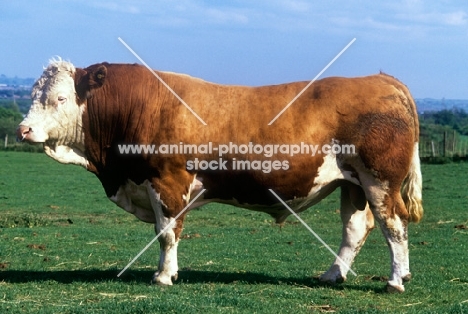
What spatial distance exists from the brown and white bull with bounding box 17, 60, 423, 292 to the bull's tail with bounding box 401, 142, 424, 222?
1 cm

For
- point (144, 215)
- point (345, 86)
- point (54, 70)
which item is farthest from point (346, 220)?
point (54, 70)

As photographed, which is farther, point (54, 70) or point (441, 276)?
point (441, 276)

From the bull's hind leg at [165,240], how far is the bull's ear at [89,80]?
4.82ft

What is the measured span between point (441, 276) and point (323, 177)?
2387 mm

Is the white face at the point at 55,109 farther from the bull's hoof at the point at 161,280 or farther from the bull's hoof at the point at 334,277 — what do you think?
the bull's hoof at the point at 334,277

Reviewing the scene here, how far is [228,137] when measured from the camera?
895cm

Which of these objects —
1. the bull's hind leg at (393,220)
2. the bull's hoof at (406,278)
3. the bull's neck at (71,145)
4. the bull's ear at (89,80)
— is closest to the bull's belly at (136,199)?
the bull's neck at (71,145)

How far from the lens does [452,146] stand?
158ft

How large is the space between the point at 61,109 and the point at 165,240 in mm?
2071

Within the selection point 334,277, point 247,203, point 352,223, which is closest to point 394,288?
point 334,277

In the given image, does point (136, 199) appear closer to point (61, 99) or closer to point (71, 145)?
point (71, 145)

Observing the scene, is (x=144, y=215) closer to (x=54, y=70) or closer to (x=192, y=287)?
(x=192, y=287)

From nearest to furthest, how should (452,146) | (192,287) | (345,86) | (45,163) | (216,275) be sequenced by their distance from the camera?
1. (192,287)
2. (345,86)
3. (216,275)
4. (45,163)
5. (452,146)

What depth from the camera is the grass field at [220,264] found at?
25.0 feet
